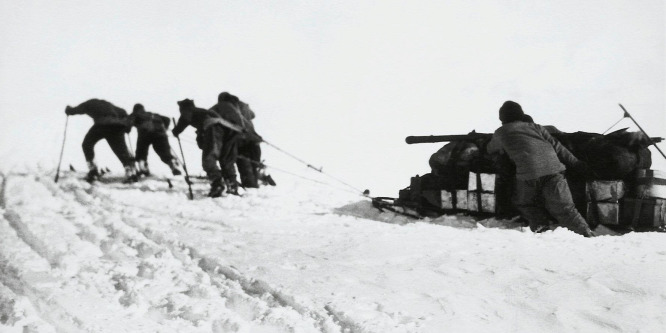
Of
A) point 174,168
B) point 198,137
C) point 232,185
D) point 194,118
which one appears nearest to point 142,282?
point 232,185

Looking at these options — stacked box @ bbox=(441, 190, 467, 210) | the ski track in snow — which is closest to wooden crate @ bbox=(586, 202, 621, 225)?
stacked box @ bbox=(441, 190, 467, 210)

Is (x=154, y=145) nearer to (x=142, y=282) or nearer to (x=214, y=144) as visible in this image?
(x=214, y=144)

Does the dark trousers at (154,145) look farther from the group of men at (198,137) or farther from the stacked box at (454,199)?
the stacked box at (454,199)

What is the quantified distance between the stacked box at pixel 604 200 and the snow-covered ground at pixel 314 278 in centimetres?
81

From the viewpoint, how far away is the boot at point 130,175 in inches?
368

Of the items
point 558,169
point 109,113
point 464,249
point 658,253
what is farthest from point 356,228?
point 109,113

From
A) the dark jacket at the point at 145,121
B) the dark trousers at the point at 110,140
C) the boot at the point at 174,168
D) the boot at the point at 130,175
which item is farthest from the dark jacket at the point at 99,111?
the boot at the point at 174,168

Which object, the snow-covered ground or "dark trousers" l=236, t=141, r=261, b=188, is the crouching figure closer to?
"dark trousers" l=236, t=141, r=261, b=188

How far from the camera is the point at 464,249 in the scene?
13.1 ft

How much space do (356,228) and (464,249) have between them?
1.64m

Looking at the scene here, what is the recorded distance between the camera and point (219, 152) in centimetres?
852

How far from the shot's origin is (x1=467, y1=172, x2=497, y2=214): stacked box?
6.04 meters

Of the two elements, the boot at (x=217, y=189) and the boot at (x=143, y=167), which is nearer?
the boot at (x=217, y=189)

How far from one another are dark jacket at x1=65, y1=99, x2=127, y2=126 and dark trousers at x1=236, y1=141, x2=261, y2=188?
242cm
